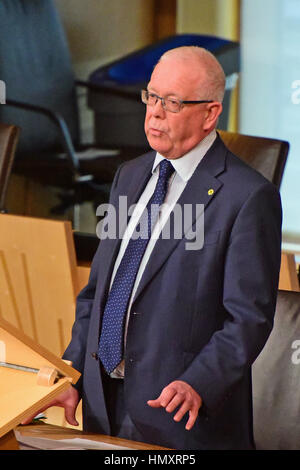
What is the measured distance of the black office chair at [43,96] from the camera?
4.61 metres

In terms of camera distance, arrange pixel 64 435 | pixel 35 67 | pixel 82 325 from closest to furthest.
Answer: pixel 64 435, pixel 82 325, pixel 35 67

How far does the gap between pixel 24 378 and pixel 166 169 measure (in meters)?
0.49

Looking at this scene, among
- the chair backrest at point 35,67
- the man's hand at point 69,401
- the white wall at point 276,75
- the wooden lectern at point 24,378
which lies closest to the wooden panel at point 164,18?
the white wall at point 276,75

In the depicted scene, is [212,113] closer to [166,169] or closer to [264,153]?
[166,169]

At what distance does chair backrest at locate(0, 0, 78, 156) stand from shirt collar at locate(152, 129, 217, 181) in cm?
308

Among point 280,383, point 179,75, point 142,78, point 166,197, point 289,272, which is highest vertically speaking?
point 179,75

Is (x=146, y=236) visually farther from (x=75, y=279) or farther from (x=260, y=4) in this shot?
(x=260, y=4)

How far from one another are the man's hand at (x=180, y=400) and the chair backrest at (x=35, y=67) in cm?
331

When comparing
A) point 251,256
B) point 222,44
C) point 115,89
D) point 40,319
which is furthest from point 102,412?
point 222,44

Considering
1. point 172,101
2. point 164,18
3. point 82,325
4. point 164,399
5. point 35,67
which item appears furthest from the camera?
point 164,18

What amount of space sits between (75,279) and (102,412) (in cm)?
69

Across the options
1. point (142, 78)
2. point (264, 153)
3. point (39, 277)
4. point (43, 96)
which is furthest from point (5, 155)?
point (142, 78)

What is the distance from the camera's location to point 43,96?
15.9 feet

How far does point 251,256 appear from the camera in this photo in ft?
4.98
